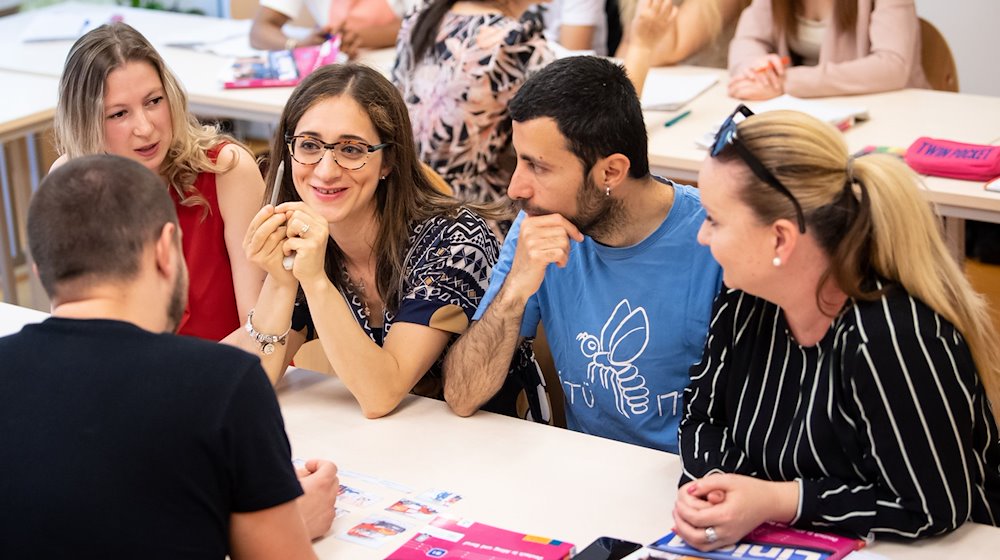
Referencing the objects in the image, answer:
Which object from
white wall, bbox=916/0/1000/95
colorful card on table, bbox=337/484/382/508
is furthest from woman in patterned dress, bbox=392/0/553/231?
white wall, bbox=916/0/1000/95

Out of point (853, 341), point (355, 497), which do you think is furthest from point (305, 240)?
point (853, 341)

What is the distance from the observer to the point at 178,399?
1.20 m

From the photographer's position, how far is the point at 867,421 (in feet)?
5.20

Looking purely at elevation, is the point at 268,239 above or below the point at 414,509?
above

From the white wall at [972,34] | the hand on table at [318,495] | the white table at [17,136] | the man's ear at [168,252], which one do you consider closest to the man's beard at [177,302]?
the man's ear at [168,252]

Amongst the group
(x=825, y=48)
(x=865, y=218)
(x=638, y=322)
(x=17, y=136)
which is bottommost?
(x=17, y=136)

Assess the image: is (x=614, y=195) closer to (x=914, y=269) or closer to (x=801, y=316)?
(x=801, y=316)

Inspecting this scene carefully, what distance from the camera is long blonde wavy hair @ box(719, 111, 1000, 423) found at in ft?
5.17

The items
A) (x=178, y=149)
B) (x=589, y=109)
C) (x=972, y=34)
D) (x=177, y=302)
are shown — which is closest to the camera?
(x=177, y=302)

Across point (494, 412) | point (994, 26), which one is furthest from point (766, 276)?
point (994, 26)

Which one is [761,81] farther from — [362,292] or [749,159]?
[749,159]

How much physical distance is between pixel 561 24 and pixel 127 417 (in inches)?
142

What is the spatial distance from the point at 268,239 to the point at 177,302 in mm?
722

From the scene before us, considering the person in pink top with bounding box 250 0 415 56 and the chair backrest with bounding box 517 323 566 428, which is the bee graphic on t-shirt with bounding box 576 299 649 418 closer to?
the chair backrest with bounding box 517 323 566 428
